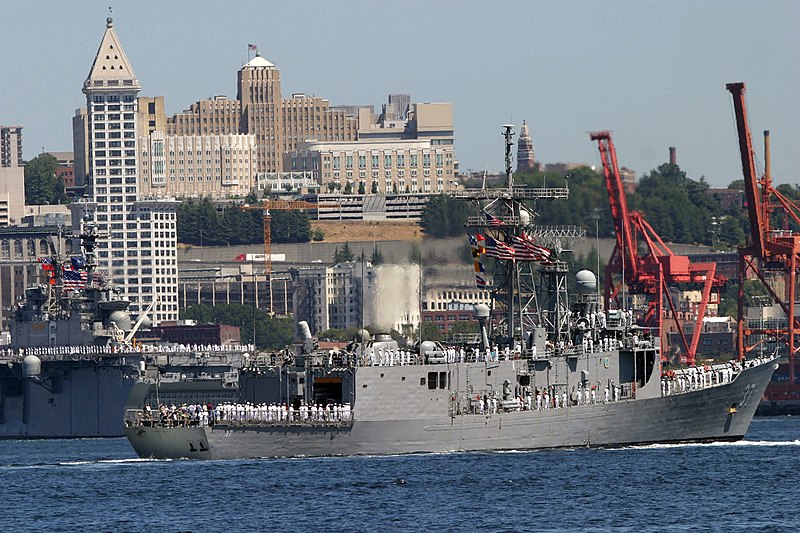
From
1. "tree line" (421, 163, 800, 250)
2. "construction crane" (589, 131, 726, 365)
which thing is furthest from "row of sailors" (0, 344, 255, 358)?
"construction crane" (589, 131, 726, 365)

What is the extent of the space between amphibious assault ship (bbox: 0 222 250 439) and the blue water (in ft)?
115

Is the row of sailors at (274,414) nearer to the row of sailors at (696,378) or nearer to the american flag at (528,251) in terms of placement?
the american flag at (528,251)

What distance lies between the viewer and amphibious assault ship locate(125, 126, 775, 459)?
75625 mm

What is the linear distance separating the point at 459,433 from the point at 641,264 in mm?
56232

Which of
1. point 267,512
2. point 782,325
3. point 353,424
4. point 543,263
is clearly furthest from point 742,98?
point 267,512

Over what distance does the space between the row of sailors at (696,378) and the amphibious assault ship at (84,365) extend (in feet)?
113

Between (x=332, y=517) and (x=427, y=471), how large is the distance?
30.0 feet

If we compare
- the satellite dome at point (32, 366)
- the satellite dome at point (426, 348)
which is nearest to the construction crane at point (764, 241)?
the satellite dome at point (32, 366)

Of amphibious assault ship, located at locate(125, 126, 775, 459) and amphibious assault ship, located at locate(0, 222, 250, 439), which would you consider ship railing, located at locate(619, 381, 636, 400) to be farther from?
amphibious assault ship, located at locate(0, 222, 250, 439)

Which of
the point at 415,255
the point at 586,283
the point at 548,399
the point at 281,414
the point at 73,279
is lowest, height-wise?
the point at 281,414

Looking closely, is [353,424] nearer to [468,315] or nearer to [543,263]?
[543,263]

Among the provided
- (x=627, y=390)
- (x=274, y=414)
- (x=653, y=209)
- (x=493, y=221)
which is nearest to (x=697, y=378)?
(x=627, y=390)

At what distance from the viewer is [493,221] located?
82.5 metres

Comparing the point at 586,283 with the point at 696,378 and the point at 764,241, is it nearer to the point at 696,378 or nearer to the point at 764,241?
the point at 696,378
